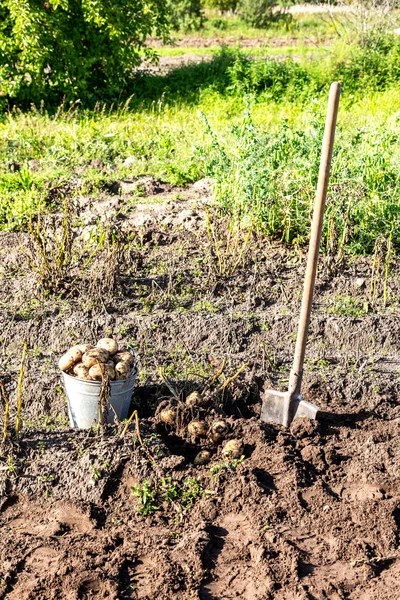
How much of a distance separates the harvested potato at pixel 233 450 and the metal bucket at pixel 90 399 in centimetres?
56

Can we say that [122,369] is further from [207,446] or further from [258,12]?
[258,12]

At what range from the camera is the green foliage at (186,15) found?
2048 centimetres

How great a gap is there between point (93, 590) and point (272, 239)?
3.30 meters

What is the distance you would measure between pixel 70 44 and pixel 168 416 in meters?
6.74

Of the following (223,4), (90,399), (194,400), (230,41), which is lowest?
(230,41)

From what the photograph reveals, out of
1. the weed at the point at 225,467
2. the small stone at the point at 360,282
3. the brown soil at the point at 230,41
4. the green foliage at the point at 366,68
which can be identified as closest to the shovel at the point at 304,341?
the weed at the point at 225,467

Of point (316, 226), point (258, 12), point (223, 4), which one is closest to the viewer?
point (316, 226)

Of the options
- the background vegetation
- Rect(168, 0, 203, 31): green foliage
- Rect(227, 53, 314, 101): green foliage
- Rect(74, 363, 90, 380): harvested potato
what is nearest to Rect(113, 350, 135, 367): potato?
Rect(74, 363, 90, 380): harvested potato

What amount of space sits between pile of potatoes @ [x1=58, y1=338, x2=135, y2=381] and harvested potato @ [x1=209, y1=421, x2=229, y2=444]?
50 centimetres

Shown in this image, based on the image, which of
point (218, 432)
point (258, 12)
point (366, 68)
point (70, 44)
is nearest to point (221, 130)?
point (70, 44)

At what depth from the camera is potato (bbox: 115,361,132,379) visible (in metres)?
3.68

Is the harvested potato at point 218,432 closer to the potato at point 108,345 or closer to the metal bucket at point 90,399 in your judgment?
the metal bucket at point 90,399

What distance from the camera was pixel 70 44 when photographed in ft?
30.5

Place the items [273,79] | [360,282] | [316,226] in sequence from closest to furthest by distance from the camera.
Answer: [316,226], [360,282], [273,79]
